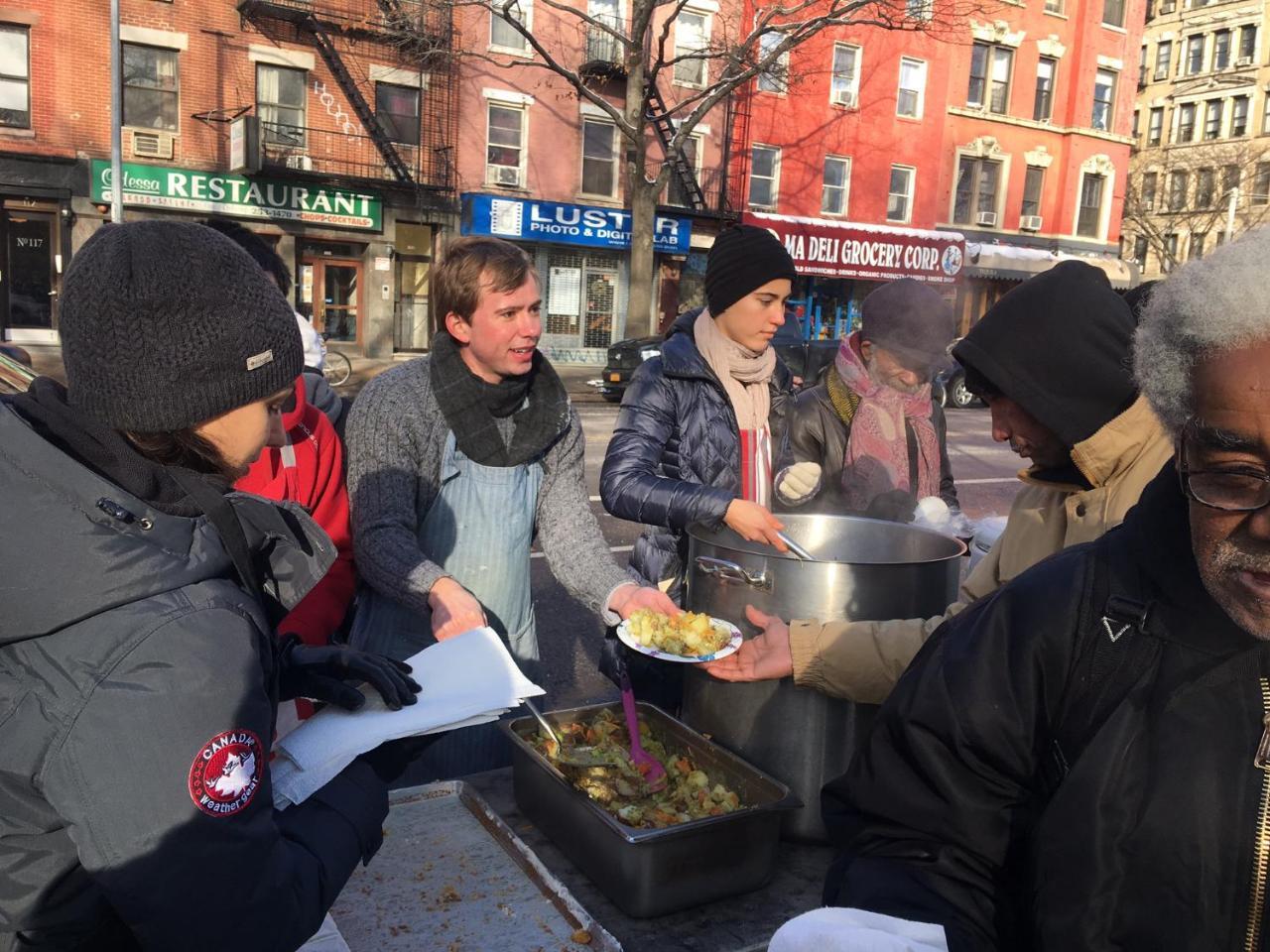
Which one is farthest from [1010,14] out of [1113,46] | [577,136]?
[577,136]

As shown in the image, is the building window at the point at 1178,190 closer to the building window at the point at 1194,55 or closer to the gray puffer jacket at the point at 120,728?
the building window at the point at 1194,55

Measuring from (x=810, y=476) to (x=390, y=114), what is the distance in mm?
21759

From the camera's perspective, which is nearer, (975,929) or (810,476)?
(975,929)

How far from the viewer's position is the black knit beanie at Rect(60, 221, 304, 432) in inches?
50.3

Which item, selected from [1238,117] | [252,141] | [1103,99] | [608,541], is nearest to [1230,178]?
[1103,99]

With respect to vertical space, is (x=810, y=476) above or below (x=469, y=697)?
above

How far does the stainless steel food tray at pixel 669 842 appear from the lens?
69.3 inches

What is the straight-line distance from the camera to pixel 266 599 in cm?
149

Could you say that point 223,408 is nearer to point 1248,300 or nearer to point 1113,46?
point 1248,300

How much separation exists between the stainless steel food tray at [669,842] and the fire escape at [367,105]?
68.6 feet

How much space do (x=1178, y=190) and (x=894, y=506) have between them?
42.5 meters

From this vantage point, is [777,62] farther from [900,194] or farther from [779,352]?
[779,352]

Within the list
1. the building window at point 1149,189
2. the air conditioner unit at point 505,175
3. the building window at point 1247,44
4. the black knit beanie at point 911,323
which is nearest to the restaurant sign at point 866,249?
the air conditioner unit at point 505,175

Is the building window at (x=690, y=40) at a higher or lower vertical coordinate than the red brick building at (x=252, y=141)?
higher
